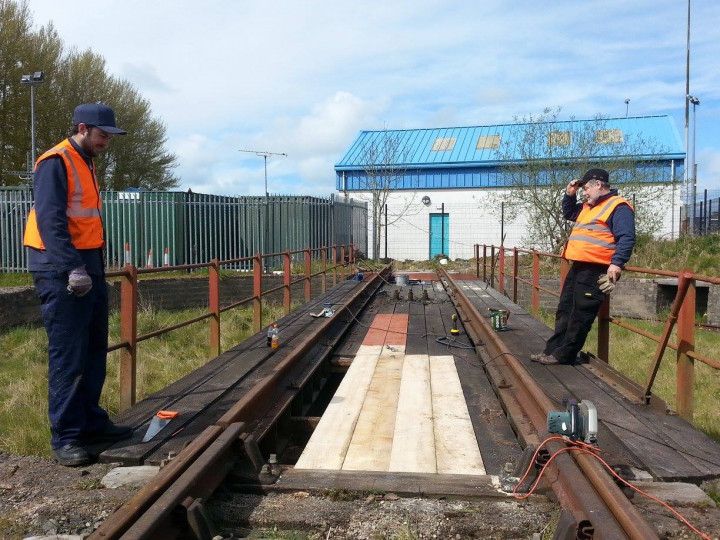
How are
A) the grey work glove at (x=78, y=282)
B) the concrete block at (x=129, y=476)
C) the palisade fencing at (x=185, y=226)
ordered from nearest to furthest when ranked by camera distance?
the concrete block at (x=129, y=476)
the grey work glove at (x=78, y=282)
the palisade fencing at (x=185, y=226)

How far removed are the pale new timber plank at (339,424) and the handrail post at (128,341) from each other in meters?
1.37

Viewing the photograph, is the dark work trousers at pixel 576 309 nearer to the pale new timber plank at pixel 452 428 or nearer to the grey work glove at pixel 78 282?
the pale new timber plank at pixel 452 428

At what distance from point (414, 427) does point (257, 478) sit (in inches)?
52.1

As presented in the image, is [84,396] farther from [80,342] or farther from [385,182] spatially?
[385,182]

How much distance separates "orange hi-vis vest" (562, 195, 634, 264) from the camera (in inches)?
208

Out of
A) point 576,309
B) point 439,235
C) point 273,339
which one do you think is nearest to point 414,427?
point 576,309

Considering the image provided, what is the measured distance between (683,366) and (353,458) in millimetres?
2260

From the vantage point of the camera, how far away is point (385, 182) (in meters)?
31.6

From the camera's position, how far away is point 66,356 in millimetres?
3740

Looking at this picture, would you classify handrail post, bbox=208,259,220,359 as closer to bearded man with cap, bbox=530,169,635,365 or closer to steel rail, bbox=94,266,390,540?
steel rail, bbox=94,266,390,540

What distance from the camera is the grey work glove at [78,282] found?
358 centimetres

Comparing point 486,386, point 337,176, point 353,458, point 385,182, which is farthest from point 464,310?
point 337,176

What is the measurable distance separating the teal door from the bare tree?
145 cm

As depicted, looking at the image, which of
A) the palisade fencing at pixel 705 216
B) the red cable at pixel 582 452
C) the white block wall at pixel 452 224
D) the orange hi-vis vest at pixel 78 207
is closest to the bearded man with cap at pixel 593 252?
the red cable at pixel 582 452
